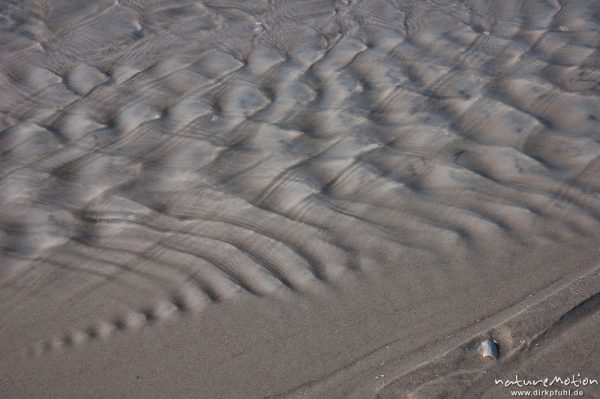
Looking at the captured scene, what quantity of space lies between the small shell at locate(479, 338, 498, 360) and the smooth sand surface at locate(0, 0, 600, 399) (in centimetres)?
3

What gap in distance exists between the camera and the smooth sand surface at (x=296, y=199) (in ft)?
7.30

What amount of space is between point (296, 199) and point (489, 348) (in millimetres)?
1027

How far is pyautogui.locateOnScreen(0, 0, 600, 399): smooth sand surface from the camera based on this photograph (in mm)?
2225

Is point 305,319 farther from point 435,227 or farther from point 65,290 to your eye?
point 65,290

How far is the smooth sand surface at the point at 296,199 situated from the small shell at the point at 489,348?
1.0 inches

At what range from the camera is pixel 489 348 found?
2.18 metres

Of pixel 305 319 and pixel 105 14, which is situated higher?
pixel 105 14

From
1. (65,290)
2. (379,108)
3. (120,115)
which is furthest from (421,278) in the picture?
(120,115)

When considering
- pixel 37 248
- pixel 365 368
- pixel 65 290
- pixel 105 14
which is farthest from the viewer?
pixel 105 14

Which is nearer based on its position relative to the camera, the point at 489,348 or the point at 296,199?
the point at 489,348

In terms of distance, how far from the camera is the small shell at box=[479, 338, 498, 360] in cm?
216

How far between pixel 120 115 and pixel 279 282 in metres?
1.44

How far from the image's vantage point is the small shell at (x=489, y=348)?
2.16 m

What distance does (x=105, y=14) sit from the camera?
414 centimetres
